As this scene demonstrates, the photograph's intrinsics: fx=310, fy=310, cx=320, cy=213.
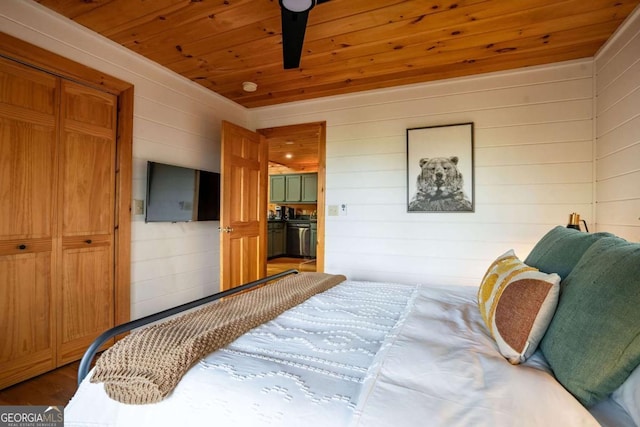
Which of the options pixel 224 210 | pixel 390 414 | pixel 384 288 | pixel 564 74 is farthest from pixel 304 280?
pixel 564 74

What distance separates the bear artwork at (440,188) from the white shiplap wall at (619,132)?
1.00 meters

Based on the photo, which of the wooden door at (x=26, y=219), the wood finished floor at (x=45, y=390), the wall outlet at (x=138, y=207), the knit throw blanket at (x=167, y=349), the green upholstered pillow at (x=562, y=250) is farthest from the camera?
the wall outlet at (x=138, y=207)

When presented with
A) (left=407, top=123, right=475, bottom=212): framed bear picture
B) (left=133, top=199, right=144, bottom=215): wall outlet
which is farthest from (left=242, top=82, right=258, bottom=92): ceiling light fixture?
(left=407, top=123, right=475, bottom=212): framed bear picture

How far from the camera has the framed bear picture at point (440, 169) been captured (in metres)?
2.97

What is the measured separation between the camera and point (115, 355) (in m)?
0.97

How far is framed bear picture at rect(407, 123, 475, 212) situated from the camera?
2.97 m

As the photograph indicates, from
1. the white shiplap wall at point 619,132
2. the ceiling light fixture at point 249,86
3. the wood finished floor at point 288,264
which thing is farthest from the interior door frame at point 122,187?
the white shiplap wall at point 619,132

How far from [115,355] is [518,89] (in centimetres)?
348

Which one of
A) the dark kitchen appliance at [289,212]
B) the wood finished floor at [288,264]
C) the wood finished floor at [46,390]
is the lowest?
the wood finished floor at [46,390]

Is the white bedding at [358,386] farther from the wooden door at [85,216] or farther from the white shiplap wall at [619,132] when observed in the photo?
the white shiplap wall at [619,132]

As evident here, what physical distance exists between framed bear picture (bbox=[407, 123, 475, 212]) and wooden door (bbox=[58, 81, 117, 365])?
271 centimetres

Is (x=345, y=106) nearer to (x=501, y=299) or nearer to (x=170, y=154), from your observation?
(x=170, y=154)

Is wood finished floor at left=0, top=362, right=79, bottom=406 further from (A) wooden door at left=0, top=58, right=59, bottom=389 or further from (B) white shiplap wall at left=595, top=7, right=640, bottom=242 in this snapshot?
(B) white shiplap wall at left=595, top=7, right=640, bottom=242

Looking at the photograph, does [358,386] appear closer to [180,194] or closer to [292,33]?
[292,33]
